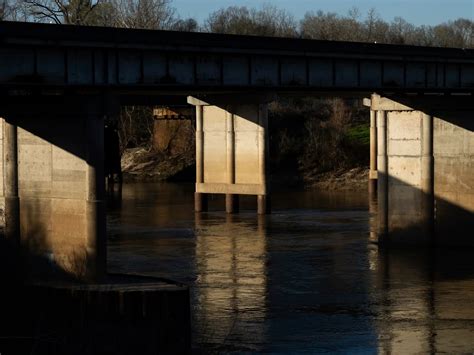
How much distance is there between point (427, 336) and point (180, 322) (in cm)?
603

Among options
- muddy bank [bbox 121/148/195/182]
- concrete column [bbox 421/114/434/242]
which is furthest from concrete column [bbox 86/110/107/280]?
muddy bank [bbox 121/148/195/182]

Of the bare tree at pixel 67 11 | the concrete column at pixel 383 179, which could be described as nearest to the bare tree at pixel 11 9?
the bare tree at pixel 67 11

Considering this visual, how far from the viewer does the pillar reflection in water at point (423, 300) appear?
2930 cm

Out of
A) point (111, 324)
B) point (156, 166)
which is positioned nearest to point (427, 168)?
point (111, 324)

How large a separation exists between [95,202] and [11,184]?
10.1 feet

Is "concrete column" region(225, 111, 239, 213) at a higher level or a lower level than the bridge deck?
lower

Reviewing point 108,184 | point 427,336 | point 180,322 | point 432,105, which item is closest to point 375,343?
point 427,336

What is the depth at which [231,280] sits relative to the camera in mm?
39375

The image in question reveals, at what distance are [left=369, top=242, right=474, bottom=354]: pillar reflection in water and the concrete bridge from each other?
9.03ft

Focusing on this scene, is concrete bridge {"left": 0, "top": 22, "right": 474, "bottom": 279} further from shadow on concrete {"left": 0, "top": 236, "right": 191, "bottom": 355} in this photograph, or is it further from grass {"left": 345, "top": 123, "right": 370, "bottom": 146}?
grass {"left": 345, "top": 123, "right": 370, "bottom": 146}

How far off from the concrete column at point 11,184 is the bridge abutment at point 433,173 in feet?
57.5

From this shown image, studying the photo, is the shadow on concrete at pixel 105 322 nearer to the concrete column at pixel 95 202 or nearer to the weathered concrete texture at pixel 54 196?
the concrete column at pixel 95 202

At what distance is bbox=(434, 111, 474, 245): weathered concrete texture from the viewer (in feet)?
156

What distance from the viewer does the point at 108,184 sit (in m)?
87.1
